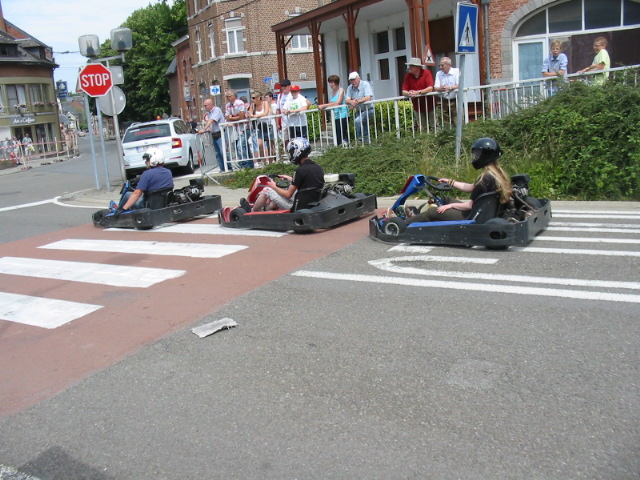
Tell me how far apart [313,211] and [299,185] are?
0.42 meters

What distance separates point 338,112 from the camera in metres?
14.8

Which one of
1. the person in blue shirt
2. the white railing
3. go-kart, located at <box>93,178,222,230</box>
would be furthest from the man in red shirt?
the person in blue shirt

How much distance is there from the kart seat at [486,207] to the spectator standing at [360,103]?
23.1 feet

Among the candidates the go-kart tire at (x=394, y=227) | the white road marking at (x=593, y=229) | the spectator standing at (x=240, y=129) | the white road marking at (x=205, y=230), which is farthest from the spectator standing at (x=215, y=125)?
the white road marking at (x=593, y=229)

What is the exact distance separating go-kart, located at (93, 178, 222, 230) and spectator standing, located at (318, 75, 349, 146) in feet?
13.3

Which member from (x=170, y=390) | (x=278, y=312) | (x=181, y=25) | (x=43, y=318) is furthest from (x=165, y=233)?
(x=181, y=25)

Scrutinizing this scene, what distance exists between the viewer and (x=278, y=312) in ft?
20.0

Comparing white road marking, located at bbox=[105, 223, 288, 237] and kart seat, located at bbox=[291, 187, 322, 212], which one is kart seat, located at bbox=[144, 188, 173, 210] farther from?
kart seat, located at bbox=[291, 187, 322, 212]

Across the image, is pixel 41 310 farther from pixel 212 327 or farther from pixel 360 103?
pixel 360 103

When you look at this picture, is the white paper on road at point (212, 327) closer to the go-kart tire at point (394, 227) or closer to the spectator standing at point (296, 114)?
the go-kart tire at point (394, 227)

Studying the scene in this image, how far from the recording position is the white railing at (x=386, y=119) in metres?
12.4

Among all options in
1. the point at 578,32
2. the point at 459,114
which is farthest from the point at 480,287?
the point at 578,32

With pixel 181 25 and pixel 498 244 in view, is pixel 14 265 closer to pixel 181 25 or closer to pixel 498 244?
pixel 498 244

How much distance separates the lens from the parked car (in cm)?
2069
